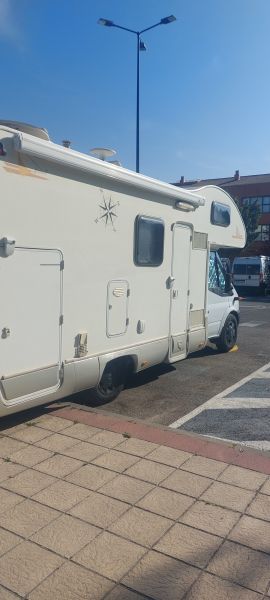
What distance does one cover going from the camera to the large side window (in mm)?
8516

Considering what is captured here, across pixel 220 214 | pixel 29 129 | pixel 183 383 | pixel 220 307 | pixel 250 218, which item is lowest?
pixel 183 383

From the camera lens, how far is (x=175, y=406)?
619 cm

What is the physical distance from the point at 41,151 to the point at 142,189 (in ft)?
5.71

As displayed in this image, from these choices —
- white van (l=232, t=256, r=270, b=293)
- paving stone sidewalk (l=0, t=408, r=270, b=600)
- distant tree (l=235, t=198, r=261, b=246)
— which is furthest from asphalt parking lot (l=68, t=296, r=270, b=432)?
distant tree (l=235, t=198, r=261, b=246)

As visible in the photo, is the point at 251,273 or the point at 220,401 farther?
the point at 251,273

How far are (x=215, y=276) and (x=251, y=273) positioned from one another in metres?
20.4

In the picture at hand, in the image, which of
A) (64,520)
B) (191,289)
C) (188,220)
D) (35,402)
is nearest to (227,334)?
(191,289)

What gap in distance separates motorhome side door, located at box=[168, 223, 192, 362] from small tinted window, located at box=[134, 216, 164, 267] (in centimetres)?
40

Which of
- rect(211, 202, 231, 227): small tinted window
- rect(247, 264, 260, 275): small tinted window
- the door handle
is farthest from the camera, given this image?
rect(247, 264, 260, 275): small tinted window

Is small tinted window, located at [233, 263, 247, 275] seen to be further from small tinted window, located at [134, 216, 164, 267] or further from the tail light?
the tail light

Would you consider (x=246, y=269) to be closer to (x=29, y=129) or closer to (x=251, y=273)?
(x=251, y=273)

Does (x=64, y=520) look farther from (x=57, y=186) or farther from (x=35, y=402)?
(x=57, y=186)

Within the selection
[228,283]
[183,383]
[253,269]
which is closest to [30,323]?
[183,383]

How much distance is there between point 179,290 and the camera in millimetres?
6965
